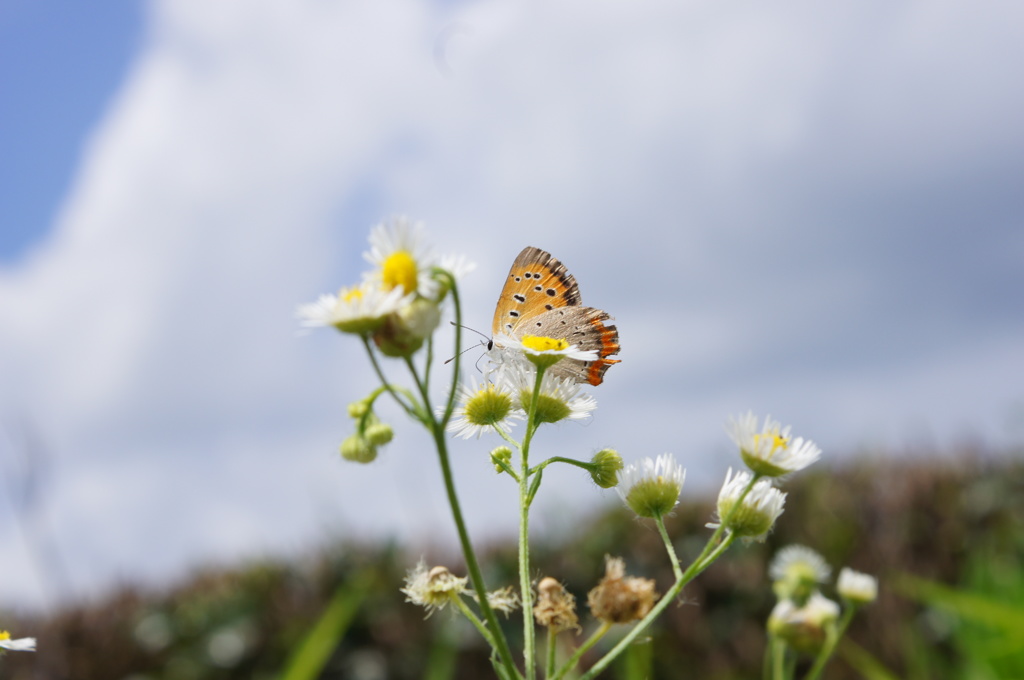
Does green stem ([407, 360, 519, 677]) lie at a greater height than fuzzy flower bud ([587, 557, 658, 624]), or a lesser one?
greater

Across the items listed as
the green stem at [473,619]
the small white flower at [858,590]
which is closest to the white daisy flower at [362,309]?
the green stem at [473,619]

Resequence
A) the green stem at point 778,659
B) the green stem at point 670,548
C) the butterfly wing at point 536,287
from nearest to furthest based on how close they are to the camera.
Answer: the green stem at point 670,548 → the butterfly wing at point 536,287 → the green stem at point 778,659

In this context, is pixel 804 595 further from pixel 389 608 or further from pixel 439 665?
pixel 389 608

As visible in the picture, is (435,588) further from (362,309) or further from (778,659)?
(778,659)

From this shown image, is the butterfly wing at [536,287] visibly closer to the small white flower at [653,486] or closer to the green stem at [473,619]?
the small white flower at [653,486]

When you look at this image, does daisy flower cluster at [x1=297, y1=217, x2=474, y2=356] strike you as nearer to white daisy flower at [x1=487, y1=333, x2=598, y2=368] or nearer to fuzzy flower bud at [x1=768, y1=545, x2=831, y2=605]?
white daisy flower at [x1=487, y1=333, x2=598, y2=368]

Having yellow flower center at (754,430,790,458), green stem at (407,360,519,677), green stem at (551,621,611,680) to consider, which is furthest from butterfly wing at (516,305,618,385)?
green stem at (407,360,519,677)
